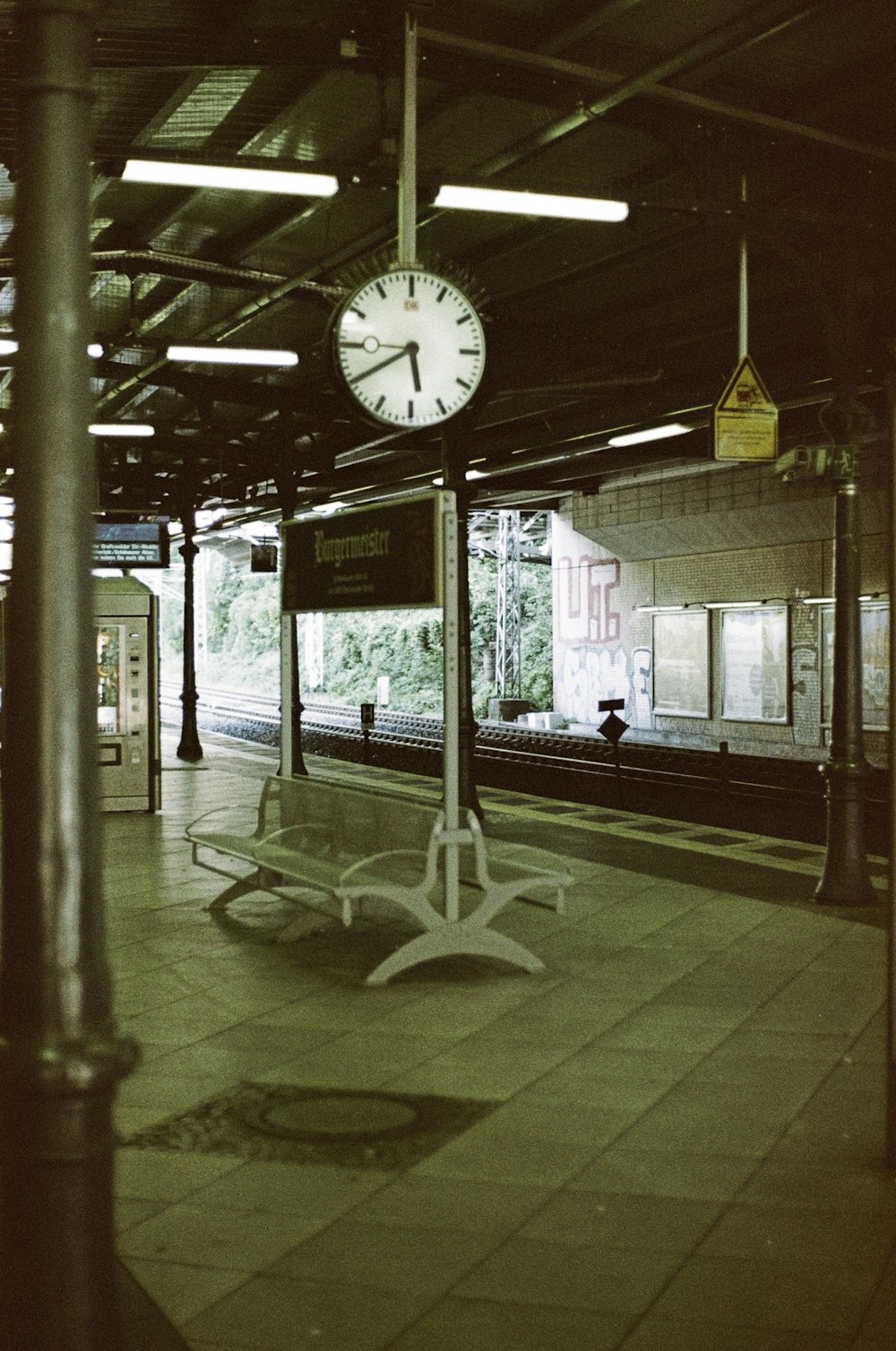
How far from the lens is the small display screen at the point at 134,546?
1884 centimetres

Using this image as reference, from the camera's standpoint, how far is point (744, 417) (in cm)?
954

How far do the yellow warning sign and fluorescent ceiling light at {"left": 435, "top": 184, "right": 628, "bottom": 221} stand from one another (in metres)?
2.00

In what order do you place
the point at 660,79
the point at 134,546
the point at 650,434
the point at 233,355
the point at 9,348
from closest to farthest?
the point at 660,79 → the point at 233,355 → the point at 9,348 → the point at 650,434 → the point at 134,546

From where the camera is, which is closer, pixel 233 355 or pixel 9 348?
pixel 233 355

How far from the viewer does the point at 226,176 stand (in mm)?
7293

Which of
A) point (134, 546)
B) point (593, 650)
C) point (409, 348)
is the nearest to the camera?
point (409, 348)

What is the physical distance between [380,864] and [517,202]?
4007 millimetres

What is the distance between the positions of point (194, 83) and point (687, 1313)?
8.17 m

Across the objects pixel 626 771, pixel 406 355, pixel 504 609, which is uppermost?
pixel 406 355

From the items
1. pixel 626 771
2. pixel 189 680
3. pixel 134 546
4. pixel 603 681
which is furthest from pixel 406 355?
pixel 603 681

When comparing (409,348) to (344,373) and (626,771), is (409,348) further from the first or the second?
(626,771)

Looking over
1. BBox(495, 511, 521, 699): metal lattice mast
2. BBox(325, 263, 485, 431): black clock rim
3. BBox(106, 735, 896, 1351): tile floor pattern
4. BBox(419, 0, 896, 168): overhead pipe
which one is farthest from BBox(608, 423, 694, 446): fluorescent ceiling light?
BBox(495, 511, 521, 699): metal lattice mast

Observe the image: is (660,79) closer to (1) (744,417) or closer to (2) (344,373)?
(1) (744,417)

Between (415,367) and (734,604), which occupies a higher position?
(415,367)
